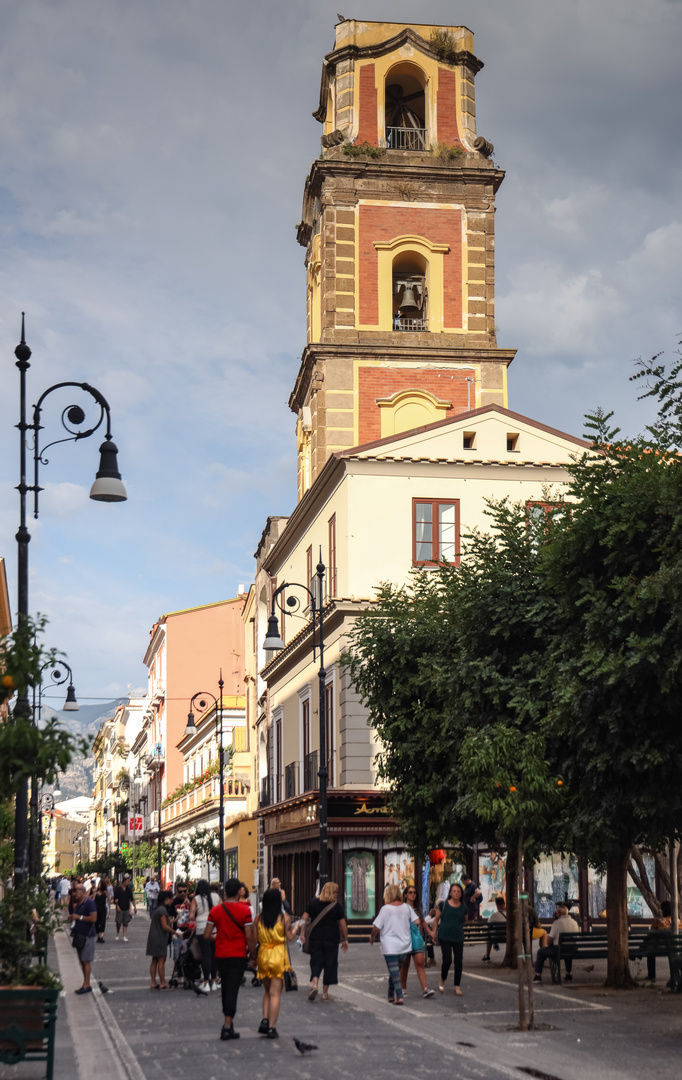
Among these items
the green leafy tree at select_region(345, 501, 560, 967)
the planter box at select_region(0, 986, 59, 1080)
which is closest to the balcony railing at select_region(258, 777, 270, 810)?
the green leafy tree at select_region(345, 501, 560, 967)

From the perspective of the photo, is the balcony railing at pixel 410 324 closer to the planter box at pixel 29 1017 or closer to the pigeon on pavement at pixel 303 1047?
the pigeon on pavement at pixel 303 1047

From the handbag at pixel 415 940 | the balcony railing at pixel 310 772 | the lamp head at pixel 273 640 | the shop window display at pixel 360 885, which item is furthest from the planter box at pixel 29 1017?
the balcony railing at pixel 310 772

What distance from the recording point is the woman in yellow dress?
1483cm

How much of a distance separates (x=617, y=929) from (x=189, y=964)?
21.2ft

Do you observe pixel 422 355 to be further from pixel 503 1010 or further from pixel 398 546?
pixel 503 1010

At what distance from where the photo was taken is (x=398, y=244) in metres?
48.1

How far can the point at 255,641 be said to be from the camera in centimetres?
6025

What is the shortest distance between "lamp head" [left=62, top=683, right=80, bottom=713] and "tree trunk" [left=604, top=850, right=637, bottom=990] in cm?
1848

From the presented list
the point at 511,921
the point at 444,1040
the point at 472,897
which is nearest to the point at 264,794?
the point at 472,897

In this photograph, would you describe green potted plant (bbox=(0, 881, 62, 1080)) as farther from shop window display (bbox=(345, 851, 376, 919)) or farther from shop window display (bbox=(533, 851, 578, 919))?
shop window display (bbox=(345, 851, 376, 919))

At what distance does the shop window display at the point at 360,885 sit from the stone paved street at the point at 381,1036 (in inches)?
537

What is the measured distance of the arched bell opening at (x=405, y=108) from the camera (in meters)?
50.1

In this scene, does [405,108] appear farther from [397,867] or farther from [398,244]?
[397,867]

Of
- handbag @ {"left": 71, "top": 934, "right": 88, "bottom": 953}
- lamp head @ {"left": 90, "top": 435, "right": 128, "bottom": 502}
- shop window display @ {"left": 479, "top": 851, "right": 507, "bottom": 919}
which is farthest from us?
shop window display @ {"left": 479, "top": 851, "right": 507, "bottom": 919}
